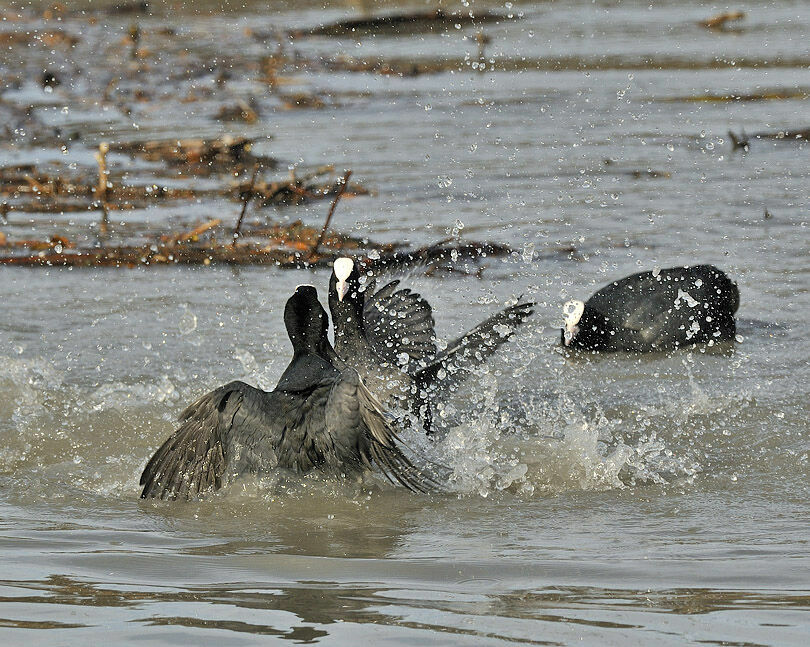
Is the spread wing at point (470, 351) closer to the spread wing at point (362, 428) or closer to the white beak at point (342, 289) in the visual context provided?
the white beak at point (342, 289)

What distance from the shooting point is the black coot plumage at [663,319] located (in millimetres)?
6082

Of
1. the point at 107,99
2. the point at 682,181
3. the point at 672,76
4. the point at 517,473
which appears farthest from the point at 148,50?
the point at 517,473

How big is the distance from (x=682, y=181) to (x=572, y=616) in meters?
6.16

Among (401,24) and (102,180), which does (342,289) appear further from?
(401,24)

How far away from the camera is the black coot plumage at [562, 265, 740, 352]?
6.08 metres

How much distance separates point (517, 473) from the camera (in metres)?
4.41

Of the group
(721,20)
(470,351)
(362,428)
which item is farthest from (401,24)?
(362,428)

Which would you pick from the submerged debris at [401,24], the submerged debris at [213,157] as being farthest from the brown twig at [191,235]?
the submerged debris at [401,24]

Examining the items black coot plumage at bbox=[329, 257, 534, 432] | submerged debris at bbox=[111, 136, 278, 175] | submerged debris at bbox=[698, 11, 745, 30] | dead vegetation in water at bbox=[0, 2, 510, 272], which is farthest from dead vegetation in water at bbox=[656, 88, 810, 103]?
black coot plumage at bbox=[329, 257, 534, 432]

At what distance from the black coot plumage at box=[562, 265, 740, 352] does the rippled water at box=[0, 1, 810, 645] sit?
13cm

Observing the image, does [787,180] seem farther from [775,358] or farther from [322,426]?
[322,426]

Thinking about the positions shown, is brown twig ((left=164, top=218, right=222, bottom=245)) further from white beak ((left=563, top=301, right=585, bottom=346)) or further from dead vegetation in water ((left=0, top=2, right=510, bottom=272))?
white beak ((left=563, top=301, right=585, bottom=346))

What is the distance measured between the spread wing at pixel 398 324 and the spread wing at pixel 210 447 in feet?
4.38

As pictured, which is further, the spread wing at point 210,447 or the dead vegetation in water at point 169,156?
the dead vegetation in water at point 169,156
